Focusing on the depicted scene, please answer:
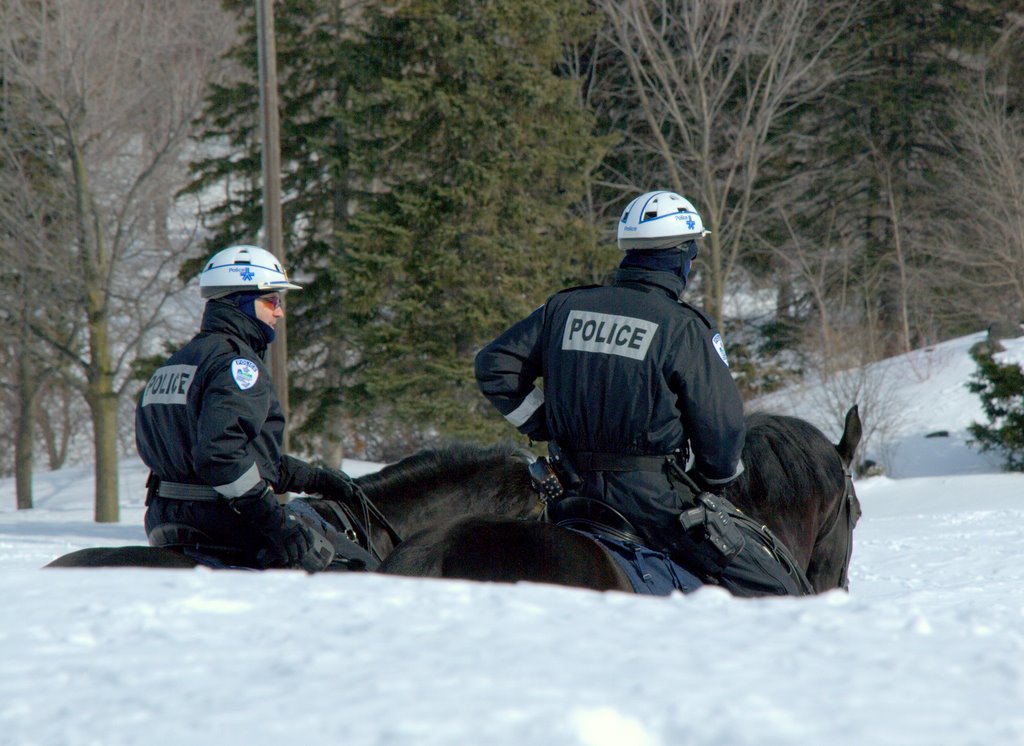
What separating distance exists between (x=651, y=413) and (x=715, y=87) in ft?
79.8

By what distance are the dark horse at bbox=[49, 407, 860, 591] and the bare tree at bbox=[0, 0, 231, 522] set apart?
51.3 feet

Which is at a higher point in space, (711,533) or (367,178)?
(367,178)

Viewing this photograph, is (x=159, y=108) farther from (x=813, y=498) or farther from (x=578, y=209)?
(x=813, y=498)

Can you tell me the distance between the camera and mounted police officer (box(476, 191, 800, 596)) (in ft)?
13.4

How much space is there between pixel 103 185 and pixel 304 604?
20.4 metres

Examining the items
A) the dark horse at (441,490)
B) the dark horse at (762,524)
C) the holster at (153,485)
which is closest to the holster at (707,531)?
the dark horse at (762,524)

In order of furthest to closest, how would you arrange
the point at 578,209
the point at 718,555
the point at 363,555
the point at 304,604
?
the point at 578,209
the point at 363,555
the point at 718,555
the point at 304,604

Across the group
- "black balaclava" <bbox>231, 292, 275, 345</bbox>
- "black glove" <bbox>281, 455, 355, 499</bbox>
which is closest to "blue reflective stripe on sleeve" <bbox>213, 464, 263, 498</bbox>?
"black balaclava" <bbox>231, 292, 275, 345</bbox>

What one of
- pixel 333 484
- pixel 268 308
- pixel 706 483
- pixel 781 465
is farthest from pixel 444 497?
pixel 706 483

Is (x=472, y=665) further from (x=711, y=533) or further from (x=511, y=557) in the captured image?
(x=711, y=533)

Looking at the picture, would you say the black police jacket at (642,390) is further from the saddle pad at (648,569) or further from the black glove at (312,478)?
the black glove at (312,478)

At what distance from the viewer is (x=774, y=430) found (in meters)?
5.08

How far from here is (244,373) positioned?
4.98 meters

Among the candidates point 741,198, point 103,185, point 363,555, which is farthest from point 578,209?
point 363,555
